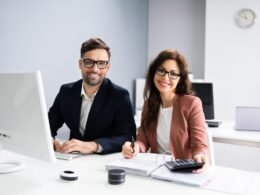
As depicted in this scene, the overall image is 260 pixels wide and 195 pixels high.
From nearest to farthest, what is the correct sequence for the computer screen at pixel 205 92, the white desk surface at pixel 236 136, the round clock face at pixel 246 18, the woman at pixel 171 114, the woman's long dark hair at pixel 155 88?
the woman at pixel 171 114, the woman's long dark hair at pixel 155 88, the white desk surface at pixel 236 136, the computer screen at pixel 205 92, the round clock face at pixel 246 18

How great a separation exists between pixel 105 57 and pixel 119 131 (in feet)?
1.56

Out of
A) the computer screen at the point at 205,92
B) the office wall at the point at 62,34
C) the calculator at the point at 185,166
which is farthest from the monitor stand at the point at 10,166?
the computer screen at the point at 205,92

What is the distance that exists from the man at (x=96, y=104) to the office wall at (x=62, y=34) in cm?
91

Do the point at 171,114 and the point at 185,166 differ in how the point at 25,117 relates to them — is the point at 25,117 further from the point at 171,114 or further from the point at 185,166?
the point at 171,114

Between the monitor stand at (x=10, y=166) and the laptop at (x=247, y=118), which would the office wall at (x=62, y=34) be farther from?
the laptop at (x=247, y=118)

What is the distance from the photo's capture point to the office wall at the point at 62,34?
2.69 m

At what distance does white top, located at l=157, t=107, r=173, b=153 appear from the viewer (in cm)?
194

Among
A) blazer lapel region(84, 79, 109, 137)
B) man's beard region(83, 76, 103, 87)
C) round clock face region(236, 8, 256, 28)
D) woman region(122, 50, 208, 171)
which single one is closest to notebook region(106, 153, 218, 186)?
woman region(122, 50, 208, 171)

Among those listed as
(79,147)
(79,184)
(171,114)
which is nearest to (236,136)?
(171,114)

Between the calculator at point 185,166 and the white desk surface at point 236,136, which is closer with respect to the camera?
the calculator at point 185,166

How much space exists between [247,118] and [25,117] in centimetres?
201

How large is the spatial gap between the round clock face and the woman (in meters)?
2.26

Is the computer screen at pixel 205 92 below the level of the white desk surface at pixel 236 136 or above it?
above

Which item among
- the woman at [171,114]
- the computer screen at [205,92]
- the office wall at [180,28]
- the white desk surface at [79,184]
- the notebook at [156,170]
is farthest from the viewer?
the office wall at [180,28]
